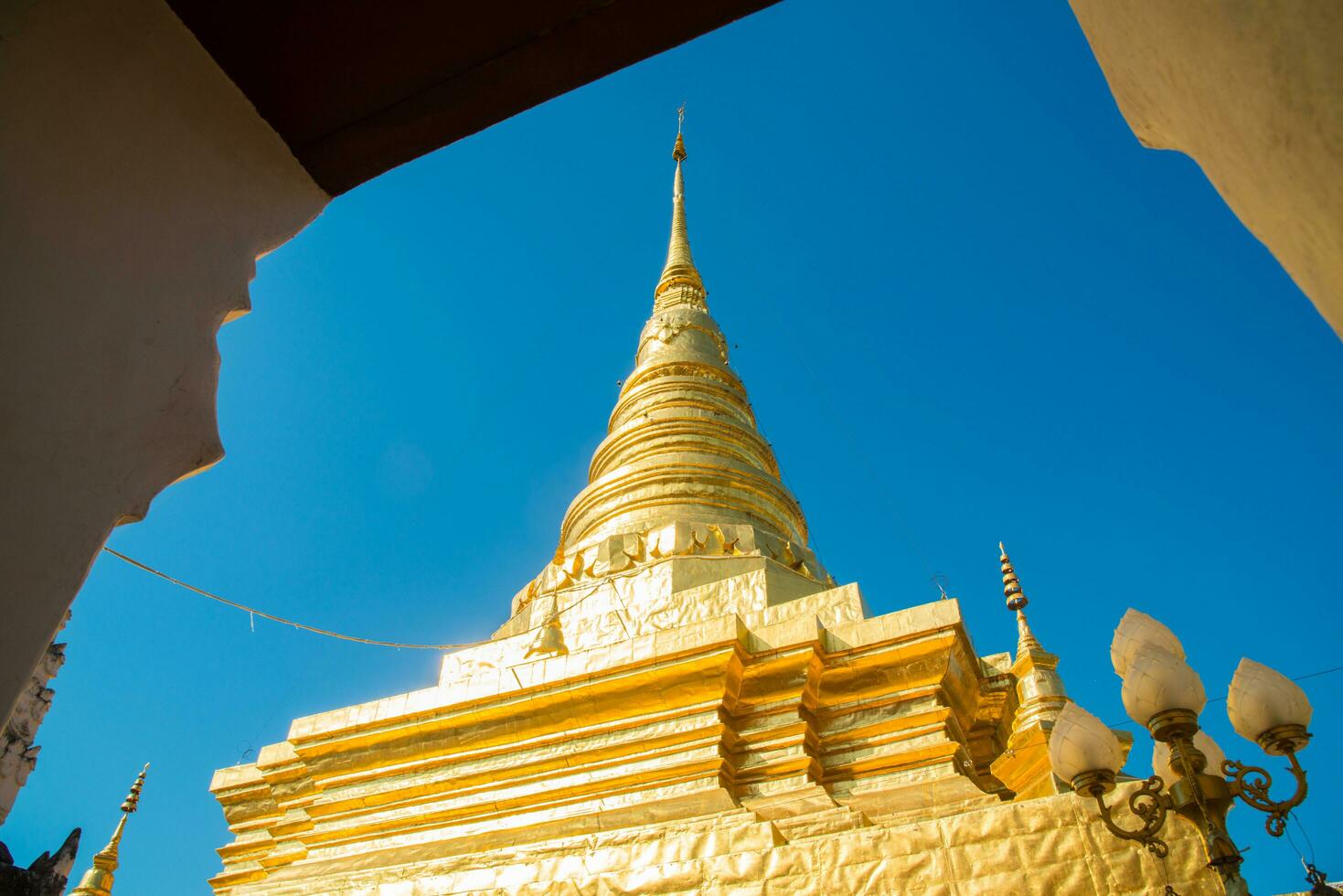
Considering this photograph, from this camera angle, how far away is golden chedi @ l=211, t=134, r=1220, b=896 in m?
4.50

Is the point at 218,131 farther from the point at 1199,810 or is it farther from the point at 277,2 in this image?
the point at 1199,810

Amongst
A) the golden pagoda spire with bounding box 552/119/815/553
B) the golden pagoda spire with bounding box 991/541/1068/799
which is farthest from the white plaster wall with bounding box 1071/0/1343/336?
the golden pagoda spire with bounding box 552/119/815/553

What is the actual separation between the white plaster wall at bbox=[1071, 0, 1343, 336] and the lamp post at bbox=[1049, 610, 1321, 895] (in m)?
2.61

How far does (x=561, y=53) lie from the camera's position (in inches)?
70.6

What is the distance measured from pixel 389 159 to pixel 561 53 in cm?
43

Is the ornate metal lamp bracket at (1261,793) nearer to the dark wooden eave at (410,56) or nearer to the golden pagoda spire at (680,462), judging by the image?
the dark wooden eave at (410,56)

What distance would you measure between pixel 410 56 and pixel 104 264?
0.66 metres

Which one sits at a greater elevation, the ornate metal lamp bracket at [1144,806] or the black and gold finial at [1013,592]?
the black and gold finial at [1013,592]

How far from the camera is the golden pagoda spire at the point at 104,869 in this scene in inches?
437

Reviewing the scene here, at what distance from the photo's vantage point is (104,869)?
11.4m

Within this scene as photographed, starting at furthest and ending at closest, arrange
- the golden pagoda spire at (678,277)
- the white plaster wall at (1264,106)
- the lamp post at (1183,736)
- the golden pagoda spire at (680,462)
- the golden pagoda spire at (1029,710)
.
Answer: the golden pagoda spire at (678,277) < the golden pagoda spire at (680,462) < the golden pagoda spire at (1029,710) < the lamp post at (1183,736) < the white plaster wall at (1264,106)

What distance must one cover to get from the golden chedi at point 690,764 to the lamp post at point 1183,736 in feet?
2.44

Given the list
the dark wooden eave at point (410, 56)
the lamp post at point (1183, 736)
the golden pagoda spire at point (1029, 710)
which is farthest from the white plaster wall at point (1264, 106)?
the golden pagoda spire at point (1029, 710)

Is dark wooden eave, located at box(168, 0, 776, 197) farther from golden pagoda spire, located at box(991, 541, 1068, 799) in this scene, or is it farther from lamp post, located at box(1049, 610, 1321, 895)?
golden pagoda spire, located at box(991, 541, 1068, 799)
